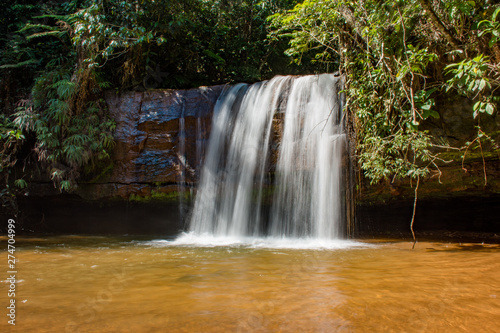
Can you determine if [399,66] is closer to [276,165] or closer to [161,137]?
[276,165]

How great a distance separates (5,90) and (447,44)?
10.3 metres

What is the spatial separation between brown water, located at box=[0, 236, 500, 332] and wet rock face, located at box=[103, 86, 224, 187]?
346cm

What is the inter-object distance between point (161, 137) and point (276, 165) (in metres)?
2.93

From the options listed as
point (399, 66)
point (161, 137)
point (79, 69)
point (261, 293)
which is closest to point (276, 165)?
point (161, 137)

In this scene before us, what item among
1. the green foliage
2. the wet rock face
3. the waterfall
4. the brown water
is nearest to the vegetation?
the wet rock face

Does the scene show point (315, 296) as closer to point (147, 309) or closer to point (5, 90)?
point (147, 309)

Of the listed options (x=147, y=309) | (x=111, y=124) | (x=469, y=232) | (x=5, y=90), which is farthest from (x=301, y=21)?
(x=5, y=90)

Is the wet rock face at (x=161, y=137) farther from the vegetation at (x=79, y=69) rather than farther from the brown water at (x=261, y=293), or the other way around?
the brown water at (x=261, y=293)

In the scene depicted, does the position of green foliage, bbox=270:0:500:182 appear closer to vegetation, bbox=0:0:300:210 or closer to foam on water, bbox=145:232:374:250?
foam on water, bbox=145:232:374:250

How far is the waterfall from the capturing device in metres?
6.70

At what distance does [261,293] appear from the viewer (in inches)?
107

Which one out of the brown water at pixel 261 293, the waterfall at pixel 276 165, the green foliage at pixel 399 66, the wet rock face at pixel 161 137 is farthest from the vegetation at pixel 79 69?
the green foliage at pixel 399 66

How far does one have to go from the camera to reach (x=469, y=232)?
22.0 ft

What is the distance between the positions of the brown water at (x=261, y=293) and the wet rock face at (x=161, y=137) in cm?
346
